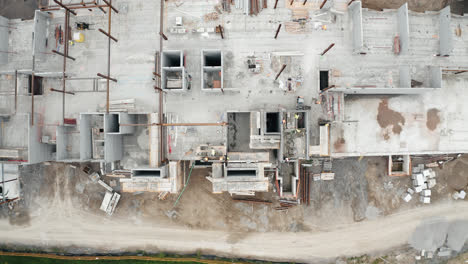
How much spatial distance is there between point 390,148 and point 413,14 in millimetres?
11134

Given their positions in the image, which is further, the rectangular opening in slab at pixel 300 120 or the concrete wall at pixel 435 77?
the rectangular opening in slab at pixel 300 120

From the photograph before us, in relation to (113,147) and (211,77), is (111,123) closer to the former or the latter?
(113,147)

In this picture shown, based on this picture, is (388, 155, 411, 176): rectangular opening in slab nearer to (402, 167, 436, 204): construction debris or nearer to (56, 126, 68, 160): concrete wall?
(402, 167, 436, 204): construction debris

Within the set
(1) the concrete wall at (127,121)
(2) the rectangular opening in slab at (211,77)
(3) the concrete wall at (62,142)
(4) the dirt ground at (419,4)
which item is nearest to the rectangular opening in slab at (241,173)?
(2) the rectangular opening in slab at (211,77)

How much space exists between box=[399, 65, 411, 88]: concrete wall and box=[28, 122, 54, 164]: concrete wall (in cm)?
2928

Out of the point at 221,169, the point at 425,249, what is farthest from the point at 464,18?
the point at 221,169

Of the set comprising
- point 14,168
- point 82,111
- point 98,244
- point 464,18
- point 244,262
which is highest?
point 464,18

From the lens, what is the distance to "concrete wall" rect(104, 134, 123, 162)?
1752 cm

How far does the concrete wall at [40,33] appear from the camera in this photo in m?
18.4

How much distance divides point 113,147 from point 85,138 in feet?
7.85

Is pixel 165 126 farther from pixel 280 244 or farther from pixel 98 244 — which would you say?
pixel 280 244

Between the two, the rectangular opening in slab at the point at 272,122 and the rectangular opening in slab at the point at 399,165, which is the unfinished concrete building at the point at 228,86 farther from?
the rectangular opening in slab at the point at 399,165

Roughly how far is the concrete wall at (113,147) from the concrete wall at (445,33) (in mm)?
26759

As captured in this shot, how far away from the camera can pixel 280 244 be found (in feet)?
70.8
